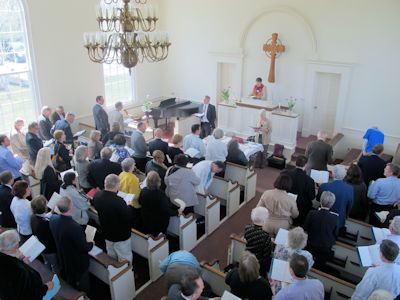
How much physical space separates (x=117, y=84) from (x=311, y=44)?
20.1 feet

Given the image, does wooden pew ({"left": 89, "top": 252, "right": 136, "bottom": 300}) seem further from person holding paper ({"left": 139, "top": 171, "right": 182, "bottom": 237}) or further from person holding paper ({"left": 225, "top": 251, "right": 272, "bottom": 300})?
person holding paper ({"left": 225, "top": 251, "right": 272, "bottom": 300})

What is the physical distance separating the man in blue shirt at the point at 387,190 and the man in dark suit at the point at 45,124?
702 cm

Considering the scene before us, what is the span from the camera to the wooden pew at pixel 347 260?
4.54 metres

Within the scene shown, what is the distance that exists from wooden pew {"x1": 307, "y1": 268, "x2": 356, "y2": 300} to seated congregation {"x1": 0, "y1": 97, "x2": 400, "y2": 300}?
0.07 ft

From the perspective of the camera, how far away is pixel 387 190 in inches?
214

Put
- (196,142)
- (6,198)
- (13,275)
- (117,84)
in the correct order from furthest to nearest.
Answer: (117,84) < (196,142) < (6,198) < (13,275)

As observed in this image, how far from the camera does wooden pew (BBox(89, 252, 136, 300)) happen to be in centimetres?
435

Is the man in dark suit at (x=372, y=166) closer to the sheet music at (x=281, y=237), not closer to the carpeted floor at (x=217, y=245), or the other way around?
the carpeted floor at (x=217, y=245)

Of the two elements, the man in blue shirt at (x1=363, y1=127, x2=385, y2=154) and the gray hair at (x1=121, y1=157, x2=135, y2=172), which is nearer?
the gray hair at (x1=121, y1=157, x2=135, y2=172)

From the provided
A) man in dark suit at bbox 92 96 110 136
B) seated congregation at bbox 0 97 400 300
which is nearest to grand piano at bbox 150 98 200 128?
man in dark suit at bbox 92 96 110 136

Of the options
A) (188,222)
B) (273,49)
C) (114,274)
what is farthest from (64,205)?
(273,49)

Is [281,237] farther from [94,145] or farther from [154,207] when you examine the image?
[94,145]

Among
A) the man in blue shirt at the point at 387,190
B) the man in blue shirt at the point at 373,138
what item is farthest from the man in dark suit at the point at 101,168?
the man in blue shirt at the point at 373,138

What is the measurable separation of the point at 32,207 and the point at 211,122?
6.90m
